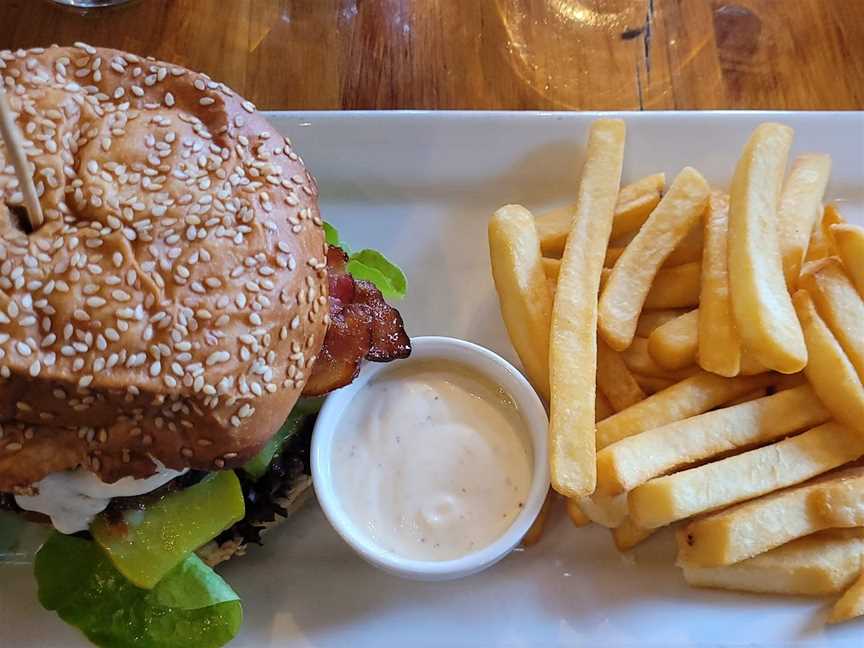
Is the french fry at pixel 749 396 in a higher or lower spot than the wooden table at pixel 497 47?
lower

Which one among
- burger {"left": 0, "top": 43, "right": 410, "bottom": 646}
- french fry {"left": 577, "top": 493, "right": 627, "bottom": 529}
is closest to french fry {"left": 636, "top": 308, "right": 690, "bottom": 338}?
french fry {"left": 577, "top": 493, "right": 627, "bottom": 529}

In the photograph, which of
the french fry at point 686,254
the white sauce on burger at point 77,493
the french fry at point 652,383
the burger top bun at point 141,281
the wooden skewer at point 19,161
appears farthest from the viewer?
the french fry at point 686,254

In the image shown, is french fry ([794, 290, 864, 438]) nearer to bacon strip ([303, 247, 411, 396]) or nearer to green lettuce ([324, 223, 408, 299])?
bacon strip ([303, 247, 411, 396])

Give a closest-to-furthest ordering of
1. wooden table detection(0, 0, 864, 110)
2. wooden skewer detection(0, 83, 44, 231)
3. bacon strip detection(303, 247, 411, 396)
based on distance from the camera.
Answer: wooden skewer detection(0, 83, 44, 231), bacon strip detection(303, 247, 411, 396), wooden table detection(0, 0, 864, 110)

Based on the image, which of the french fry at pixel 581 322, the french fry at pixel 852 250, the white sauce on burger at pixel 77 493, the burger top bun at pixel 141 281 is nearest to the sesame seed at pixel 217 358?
the burger top bun at pixel 141 281

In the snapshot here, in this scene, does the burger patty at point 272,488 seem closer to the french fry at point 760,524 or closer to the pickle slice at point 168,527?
the pickle slice at point 168,527

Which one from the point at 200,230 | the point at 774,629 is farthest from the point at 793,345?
the point at 200,230
